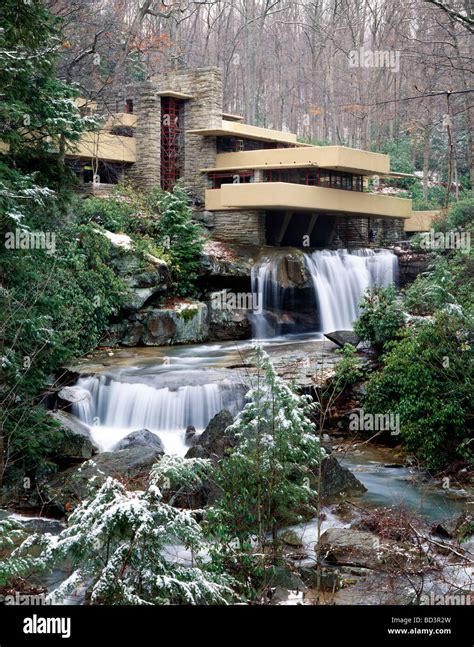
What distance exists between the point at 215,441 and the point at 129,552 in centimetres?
744

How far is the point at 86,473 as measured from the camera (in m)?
14.0

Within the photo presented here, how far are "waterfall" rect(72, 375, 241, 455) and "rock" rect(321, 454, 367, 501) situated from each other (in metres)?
4.31

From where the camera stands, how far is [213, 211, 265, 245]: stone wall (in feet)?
96.4

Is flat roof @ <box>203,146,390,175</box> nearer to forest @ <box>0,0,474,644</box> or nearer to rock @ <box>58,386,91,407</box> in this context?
forest @ <box>0,0,474,644</box>

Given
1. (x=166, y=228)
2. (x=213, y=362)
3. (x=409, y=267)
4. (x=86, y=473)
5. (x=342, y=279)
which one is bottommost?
(x=86, y=473)

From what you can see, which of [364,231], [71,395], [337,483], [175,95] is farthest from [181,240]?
[337,483]

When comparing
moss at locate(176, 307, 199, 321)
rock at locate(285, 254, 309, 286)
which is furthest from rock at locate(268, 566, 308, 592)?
rock at locate(285, 254, 309, 286)

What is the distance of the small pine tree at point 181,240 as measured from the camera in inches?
1013

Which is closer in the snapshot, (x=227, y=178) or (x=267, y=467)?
(x=267, y=467)

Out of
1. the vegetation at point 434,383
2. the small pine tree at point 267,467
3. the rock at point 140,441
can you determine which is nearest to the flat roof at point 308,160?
the vegetation at point 434,383

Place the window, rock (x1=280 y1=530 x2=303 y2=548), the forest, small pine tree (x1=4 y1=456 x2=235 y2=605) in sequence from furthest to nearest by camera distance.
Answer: the window < rock (x1=280 y1=530 x2=303 y2=548) < the forest < small pine tree (x1=4 y1=456 x2=235 y2=605)

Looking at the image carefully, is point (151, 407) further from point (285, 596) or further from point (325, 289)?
point (325, 289)
